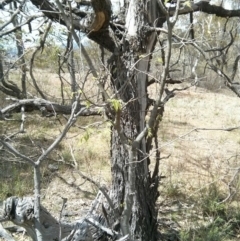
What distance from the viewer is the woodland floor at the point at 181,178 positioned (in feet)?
11.5

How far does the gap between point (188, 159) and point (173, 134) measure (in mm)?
1405

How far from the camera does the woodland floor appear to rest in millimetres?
3506

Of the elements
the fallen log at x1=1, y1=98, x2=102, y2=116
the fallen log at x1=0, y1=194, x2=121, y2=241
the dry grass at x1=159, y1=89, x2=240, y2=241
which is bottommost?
the dry grass at x1=159, y1=89, x2=240, y2=241

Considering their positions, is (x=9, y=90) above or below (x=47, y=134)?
above

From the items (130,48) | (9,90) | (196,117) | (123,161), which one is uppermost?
(130,48)

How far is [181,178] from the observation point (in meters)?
4.97

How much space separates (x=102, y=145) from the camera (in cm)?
616

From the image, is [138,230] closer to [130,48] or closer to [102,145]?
[130,48]

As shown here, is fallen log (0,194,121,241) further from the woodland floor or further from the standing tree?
the woodland floor

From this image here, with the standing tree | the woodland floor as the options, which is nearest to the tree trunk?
the standing tree

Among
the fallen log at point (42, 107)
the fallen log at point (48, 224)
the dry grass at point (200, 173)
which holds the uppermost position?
the fallen log at point (42, 107)

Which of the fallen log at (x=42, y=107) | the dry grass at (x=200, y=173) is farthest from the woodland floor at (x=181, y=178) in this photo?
the fallen log at (x=42, y=107)

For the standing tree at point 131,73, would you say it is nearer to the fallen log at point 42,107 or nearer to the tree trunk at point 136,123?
the tree trunk at point 136,123

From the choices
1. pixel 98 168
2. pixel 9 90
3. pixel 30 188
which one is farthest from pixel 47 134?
pixel 9 90
